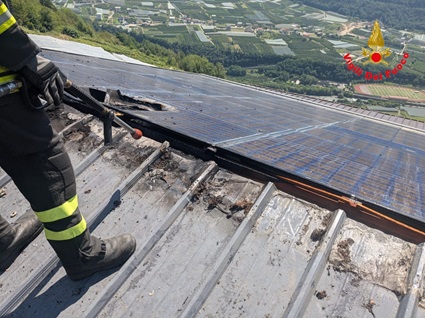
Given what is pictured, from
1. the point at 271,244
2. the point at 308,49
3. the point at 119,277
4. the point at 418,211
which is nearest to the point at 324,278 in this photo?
the point at 271,244

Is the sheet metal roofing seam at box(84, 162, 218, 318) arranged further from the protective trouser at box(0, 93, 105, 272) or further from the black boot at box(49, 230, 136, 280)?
the protective trouser at box(0, 93, 105, 272)

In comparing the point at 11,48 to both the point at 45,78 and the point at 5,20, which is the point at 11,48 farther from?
the point at 45,78

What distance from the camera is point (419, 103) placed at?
61.5 metres

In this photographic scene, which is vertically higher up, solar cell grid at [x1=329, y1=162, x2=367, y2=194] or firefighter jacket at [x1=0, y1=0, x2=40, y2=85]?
firefighter jacket at [x1=0, y1=0, x2=40, y2=85]

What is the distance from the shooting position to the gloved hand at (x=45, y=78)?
88.4 inches

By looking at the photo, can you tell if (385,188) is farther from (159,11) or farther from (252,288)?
(159,11)

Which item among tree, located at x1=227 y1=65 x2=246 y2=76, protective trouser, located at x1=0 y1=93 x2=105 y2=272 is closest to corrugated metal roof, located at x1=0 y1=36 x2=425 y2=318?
protective trouser, located at x1=0 y1=93 x2=105 y2=272

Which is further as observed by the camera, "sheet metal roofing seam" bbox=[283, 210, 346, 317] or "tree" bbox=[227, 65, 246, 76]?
"tree" bbox=[227, 65, 246, 76]

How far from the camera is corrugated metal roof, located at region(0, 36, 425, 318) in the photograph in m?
2.51

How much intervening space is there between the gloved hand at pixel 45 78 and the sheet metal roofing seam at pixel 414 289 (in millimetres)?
3222

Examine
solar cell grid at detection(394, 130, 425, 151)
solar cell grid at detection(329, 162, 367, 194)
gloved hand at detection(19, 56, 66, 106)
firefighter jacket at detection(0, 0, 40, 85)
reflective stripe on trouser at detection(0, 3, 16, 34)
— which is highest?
reflective stripe on trouser at detection(0, 3, 16, 34)

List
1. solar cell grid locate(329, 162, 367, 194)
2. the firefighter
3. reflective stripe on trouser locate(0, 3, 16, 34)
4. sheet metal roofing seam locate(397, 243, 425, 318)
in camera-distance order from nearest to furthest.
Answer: reflective stripe on trouser locate(0, 3, 16, 34), the firefighter, sheet metal roofing seam locate(397, 243, 425, 318), solar cell grid locate(329, 162, 367, 194)

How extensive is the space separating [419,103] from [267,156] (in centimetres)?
7149

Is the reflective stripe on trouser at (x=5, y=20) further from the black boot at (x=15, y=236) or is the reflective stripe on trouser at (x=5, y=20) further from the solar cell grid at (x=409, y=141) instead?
the solar cell grid at (x=409, y=141)
